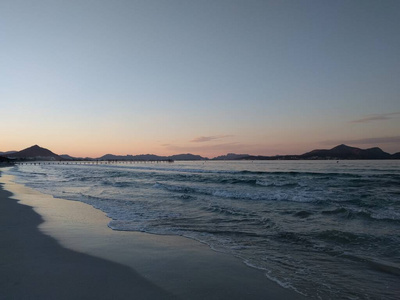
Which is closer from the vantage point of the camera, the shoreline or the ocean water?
the shoreline

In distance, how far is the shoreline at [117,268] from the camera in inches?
157

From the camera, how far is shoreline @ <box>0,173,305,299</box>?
3.98m

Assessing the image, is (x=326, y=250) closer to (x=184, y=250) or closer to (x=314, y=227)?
(x=314, y=227)

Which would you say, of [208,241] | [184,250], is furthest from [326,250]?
[184,250]

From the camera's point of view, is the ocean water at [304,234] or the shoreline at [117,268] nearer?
the shoreline at [117,268]

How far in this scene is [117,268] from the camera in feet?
16.4

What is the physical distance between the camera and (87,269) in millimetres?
4867

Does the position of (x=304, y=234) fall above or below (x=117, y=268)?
below

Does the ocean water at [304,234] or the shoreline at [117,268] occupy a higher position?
the shoreline at [117,268]

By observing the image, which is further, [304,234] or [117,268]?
[304,234]

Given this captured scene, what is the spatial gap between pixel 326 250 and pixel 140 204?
9.76 meters

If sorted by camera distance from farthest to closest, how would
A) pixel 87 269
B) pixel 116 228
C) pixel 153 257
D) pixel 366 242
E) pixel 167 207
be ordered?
pixel 167 207 → pixel 116 228 → pixel 366 242 → pixel 153 257 → pixel 87 269

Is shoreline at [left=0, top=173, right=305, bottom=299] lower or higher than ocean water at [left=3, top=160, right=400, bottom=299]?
higher

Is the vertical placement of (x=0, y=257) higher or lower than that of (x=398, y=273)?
higher
